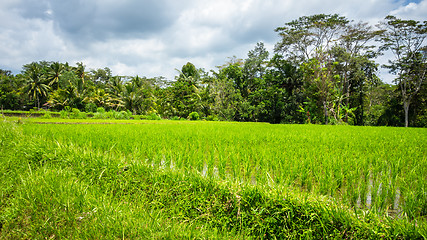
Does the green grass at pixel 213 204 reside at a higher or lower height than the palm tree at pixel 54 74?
lower

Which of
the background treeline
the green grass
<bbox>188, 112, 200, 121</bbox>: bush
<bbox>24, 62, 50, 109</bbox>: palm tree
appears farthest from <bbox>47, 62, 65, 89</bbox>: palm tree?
the green grass

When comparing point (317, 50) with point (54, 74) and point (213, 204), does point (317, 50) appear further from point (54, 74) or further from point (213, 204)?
point (54, 74)

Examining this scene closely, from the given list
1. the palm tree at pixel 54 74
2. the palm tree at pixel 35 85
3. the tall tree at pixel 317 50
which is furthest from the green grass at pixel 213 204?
the palm tree at pixel 54 74

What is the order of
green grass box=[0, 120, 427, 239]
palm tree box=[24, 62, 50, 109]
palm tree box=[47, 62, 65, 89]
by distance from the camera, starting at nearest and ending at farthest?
1. green grass box=[0, 120, 427, 239]
2. palm tree box=[24, 62, 50, 109]
3. palm tree box=[47, 62, 65, 89]

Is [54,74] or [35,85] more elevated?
[54,74]

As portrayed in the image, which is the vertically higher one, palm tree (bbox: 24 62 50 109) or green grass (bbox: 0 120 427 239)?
palm tree (bbox: 24 62 50 109)

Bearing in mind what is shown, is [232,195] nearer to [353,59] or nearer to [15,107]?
[353,59]

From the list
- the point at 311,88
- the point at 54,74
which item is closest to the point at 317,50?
the point at 311,88

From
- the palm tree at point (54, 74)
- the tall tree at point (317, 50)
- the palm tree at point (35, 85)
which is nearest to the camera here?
the tall tree at point (317, 50)

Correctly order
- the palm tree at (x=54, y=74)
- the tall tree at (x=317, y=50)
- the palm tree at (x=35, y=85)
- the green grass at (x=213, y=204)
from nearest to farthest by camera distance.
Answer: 1. the green grass at (x=213, y=204)
2. the tall tree at (x=317, y=50)
3. the palm tree at (x=35, y=85)
4. the palm tree at (x=54, y=74)

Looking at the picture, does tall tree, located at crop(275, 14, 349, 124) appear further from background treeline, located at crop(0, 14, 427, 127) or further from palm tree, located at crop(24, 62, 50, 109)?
palm tree, located at crop(24, 62, 50, 109)

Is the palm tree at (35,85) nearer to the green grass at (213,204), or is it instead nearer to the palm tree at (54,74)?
the palm tree at (54,74)

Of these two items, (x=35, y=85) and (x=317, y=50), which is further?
(x=35, y=85)

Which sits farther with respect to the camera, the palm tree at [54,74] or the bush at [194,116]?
the palm tree at [54,74]
